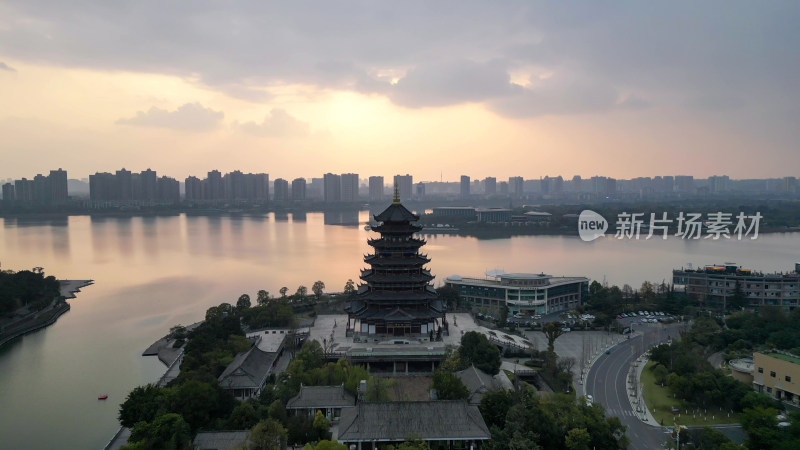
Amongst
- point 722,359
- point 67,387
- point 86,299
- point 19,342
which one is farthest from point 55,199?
point 722,359

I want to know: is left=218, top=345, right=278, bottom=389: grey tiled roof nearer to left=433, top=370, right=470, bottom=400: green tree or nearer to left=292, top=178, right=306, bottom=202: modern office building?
left=433, top=370, right=470, bottom=400: green tree

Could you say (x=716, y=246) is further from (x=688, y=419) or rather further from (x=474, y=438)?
(x=474, y=438)

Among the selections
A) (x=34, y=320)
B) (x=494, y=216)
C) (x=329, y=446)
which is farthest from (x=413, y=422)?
(x=494, y=216)

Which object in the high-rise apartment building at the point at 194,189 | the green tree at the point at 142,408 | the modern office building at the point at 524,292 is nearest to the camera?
the green tree at the point at 142,408

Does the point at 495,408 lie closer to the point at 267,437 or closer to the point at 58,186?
the point at 267,437

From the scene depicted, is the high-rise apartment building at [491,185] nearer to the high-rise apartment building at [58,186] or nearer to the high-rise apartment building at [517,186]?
the high-rise apartment building at [517,186]

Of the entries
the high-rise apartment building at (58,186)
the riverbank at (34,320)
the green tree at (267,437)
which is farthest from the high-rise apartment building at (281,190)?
the green tree at (267,437)

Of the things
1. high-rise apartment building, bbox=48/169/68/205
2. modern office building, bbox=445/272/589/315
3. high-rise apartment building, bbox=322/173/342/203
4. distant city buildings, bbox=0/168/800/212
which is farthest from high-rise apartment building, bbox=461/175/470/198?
modern office building, bbox=445/272/589/315
